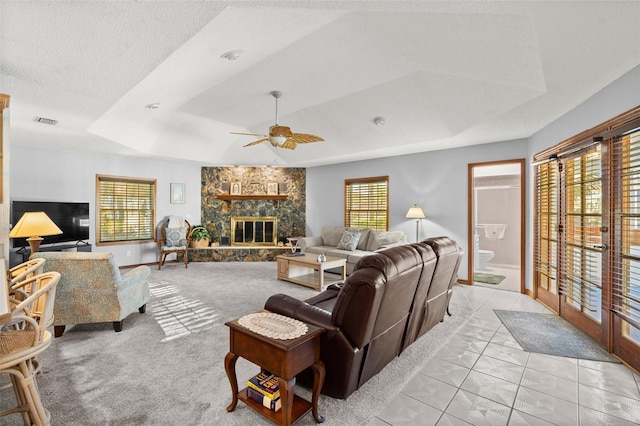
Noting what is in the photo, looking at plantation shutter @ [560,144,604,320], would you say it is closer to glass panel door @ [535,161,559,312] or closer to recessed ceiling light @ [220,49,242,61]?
glass panel door @ [535,161,559,312]

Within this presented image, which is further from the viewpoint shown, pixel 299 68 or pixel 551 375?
pixel 299 68

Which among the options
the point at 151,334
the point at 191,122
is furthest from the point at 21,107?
the point at 151,334

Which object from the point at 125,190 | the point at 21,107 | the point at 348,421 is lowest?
the point at 348,421

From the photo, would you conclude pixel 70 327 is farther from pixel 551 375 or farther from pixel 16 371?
pixel 551 375

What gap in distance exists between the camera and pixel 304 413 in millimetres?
1931

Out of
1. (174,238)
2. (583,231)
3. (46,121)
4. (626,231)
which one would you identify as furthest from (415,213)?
(46,121)

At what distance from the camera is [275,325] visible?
1945 mm

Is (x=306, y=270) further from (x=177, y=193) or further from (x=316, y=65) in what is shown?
(x=177, y=193)

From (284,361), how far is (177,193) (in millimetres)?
6891

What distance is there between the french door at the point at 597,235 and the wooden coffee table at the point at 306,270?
10.1 feet

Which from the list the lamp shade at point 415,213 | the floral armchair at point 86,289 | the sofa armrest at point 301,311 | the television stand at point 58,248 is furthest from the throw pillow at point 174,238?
the sofa armrest at point 301,311

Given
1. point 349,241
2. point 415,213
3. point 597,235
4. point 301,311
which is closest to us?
point 301,311

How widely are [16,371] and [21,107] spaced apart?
336cm

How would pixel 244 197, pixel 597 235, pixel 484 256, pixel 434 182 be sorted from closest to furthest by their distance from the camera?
pixel 597 235 < pixel 434 182 < pixel 484 256 < pixel 244 197
